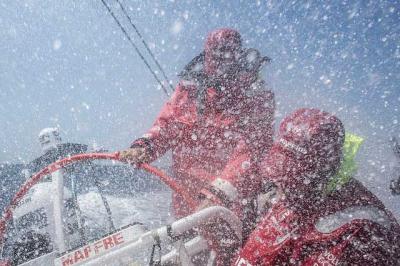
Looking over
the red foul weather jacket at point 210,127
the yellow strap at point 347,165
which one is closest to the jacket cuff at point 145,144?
the red foul weather jacket at point 210,127

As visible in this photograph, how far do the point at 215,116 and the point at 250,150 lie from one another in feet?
2.65

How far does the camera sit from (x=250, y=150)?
3691 millimetres


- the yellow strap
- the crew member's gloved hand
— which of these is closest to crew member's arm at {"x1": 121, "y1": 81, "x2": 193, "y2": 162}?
the crew member's gloved hand

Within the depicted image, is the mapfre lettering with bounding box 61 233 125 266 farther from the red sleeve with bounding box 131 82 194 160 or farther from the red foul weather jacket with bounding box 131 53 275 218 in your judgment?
the red foul weather jacket with bounding box 131 53 275 218

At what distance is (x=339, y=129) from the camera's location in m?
2.23

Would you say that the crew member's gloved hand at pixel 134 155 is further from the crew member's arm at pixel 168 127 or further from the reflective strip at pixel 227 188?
the reflective strip at pixel 227 188

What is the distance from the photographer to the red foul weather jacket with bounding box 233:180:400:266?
2.02 meters

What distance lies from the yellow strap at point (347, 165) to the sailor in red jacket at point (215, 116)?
→ 1679 millimetres

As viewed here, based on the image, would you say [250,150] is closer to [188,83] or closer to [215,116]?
[215,116]

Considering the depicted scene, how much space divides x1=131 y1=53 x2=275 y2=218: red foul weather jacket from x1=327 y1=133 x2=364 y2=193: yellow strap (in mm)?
1684

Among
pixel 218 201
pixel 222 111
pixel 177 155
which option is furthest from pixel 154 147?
pixel 218 201

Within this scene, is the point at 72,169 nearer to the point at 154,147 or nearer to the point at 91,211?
the point at 154,147

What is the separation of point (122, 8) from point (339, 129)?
469cm

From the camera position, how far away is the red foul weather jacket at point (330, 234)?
2023 mm
